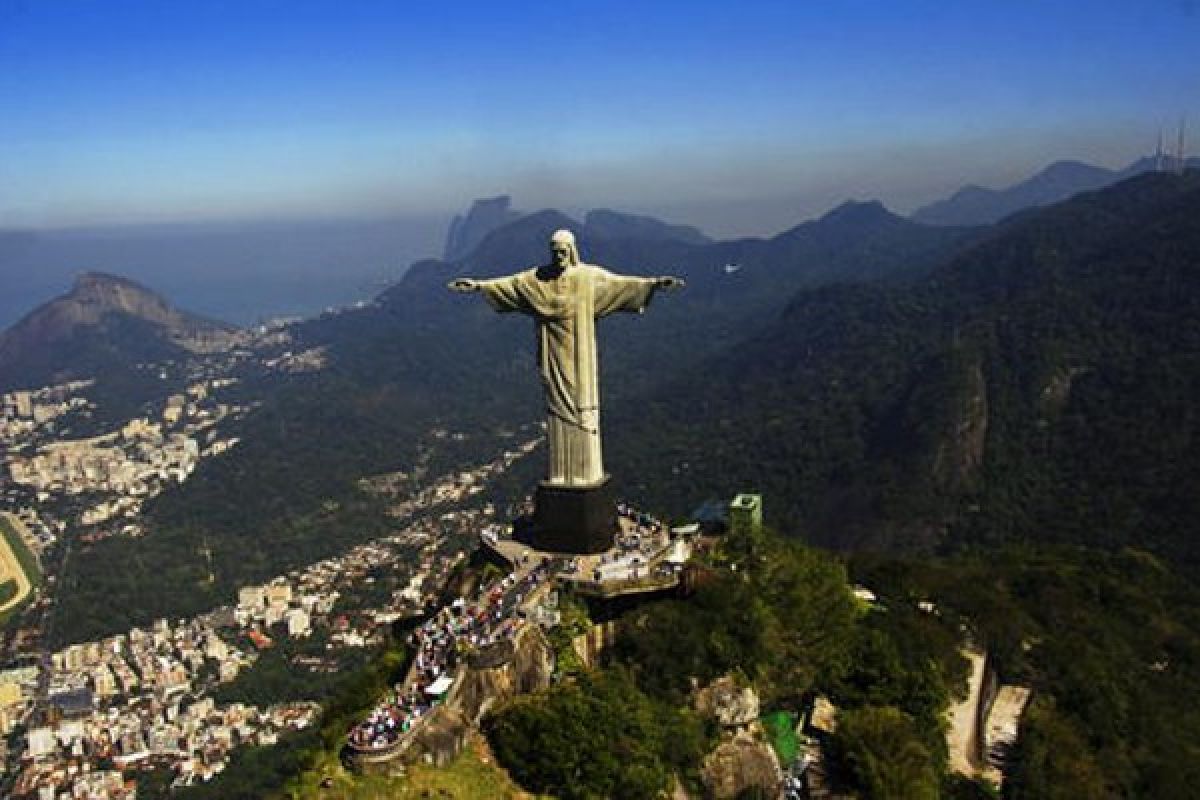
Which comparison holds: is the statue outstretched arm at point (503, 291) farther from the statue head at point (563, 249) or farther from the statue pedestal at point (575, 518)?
the statue pedestal at point (575, 518)

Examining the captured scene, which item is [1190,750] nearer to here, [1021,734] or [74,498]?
[1021,734]

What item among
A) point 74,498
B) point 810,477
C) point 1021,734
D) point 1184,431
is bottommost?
point 74,498

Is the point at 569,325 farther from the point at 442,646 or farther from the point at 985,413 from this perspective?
the point at 985,413

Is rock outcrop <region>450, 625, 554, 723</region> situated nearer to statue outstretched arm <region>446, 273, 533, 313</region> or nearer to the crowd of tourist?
the crowd of tourist

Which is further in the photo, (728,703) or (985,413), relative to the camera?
(985,413)

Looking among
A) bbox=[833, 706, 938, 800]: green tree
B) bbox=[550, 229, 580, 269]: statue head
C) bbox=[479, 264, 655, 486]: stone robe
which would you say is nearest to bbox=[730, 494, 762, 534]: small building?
bbox=[479, 264, 655, 486]: stone robe

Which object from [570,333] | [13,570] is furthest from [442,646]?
[13,570]

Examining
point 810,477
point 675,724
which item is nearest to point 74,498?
point 810,477
